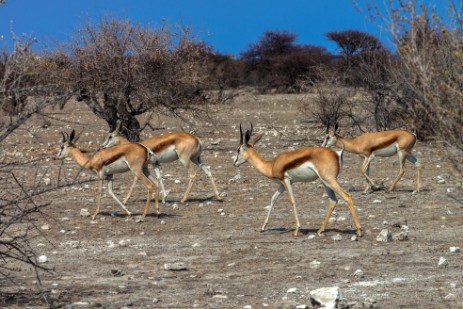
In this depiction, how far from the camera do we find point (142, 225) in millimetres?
10328

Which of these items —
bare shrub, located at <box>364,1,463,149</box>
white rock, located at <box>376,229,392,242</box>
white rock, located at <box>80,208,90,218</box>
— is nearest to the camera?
bare shrub, located at <box>364,1,463,149</box>

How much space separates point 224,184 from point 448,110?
8527mm

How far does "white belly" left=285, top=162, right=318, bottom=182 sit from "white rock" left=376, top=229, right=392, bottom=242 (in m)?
1.07

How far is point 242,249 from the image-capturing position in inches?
338

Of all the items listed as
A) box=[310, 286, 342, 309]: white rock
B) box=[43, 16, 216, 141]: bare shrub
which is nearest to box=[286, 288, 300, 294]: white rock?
box=[310, 286, 342, 309]: white rock

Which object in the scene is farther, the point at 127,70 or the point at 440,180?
the point at 127,70

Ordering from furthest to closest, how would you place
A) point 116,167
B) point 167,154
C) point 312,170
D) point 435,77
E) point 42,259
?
point 167,154, point 116,167, point 312,170, point 42,259, point 435,77

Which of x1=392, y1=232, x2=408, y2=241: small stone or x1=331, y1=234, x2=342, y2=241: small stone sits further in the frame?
x1=331, y1=234, x2=342, y2=241: small stone

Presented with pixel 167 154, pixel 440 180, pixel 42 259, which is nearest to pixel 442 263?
pixel 42 259

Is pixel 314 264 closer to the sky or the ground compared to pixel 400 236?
closer to the ground

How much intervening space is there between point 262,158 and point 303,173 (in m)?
0.87

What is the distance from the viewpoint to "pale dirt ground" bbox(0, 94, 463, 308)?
656 cm

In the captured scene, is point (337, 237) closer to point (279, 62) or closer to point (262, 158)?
point (262, 158)

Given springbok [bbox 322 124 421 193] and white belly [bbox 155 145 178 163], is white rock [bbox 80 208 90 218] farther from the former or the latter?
springbok [bbox 322 124 421 193]
